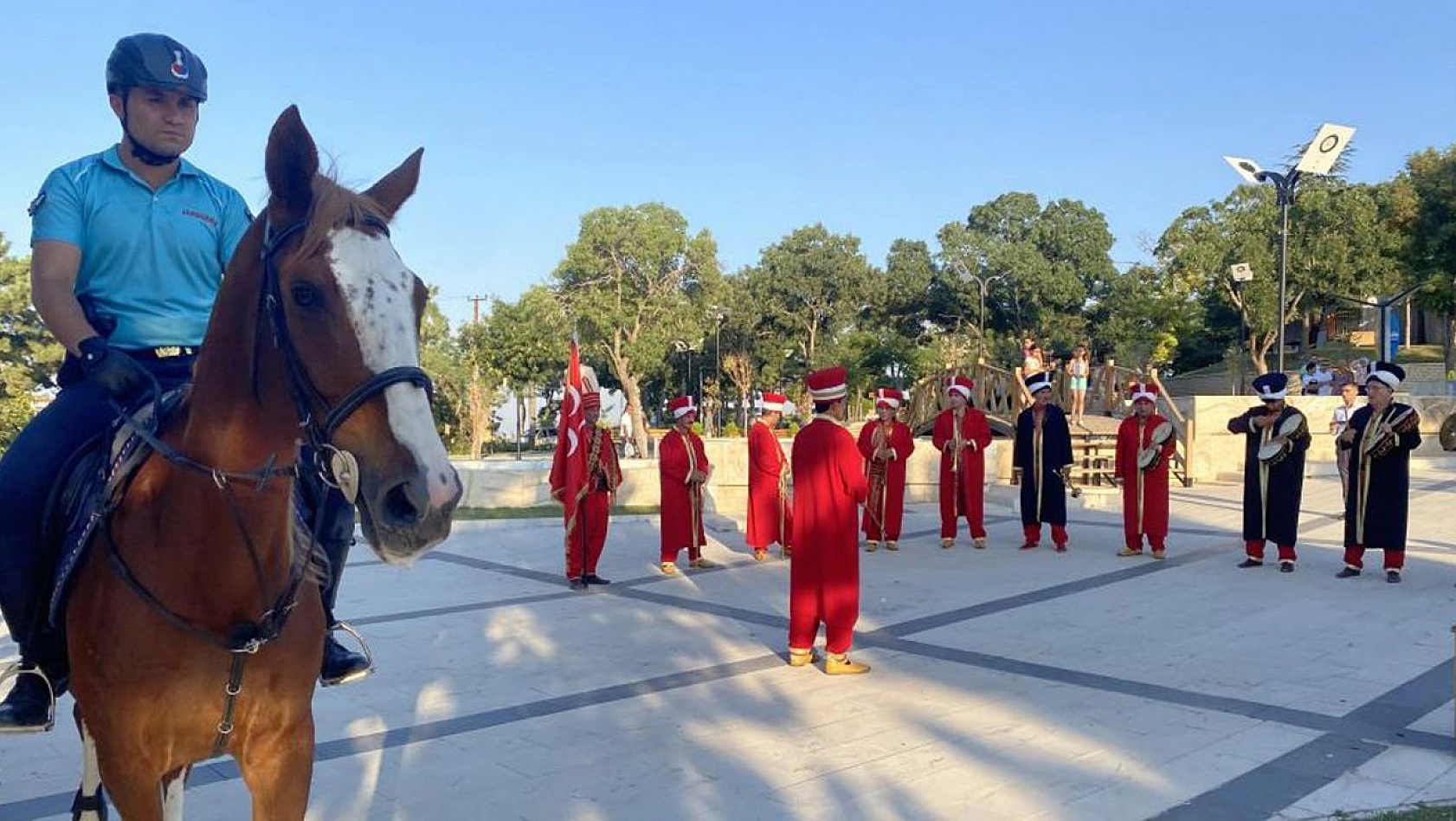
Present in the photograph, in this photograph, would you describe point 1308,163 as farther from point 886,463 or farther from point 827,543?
point 827,543

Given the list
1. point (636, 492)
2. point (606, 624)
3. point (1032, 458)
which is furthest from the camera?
point (636, 492)

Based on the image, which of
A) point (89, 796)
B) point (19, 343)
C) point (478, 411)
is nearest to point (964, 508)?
point (89, 796)

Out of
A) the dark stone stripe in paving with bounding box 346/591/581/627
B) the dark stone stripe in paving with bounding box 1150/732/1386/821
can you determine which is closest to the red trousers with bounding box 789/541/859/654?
the dark stone stripe in paving with bounding box 1150/732/1386/821

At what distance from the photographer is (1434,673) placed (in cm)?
696

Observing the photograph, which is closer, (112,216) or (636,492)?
(112,216)

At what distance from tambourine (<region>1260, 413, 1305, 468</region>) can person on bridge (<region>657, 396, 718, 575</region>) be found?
6226 millimetres

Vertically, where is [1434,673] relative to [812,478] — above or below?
below

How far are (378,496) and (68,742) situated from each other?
5.35 meters

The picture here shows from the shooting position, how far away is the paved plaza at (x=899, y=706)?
16.0 ft

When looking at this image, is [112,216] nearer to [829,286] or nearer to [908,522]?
[908,522]

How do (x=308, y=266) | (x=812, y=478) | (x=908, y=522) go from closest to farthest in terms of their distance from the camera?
(x=308, y=266), (x=812, y=478), (x=908, y=522)

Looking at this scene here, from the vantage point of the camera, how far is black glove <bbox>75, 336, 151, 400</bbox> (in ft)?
9.20

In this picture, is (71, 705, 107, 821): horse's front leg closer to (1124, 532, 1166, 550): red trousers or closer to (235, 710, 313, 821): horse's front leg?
(235, 710, 313, 821): horse's front leg

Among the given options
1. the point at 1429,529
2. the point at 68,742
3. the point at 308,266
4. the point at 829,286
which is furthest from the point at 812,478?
the point at 829,286
